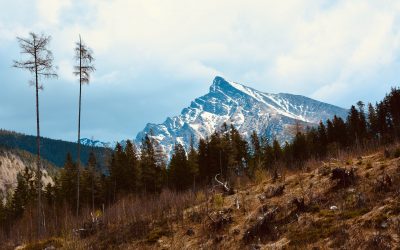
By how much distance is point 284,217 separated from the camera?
39.4ft

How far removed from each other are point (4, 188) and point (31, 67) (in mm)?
178061

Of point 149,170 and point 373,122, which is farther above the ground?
point 373,122

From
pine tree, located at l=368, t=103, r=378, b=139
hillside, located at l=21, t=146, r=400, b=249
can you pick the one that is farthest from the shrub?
pine tree, located at l=368, t=103, r=378, b=139

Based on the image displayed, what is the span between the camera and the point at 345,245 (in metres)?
8.76

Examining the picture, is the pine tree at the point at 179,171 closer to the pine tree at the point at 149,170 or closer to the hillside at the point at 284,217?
the pine tree at the point at 149,170

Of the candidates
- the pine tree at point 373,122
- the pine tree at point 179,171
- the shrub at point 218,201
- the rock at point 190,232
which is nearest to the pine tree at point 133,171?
the pine tree at point 179,171

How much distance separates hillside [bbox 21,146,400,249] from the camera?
376 inches

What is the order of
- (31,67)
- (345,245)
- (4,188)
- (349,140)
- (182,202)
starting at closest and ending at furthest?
(345,245) → (182,202) → (31,67) → (349,140) → (4,188)

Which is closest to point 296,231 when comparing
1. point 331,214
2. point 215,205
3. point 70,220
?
point 331,214

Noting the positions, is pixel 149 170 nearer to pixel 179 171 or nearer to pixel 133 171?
pixel 133 171

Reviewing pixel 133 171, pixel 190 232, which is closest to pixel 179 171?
pixel 133 171

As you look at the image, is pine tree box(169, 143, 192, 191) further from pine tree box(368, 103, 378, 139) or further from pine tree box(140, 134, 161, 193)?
pine tree box(368, 103, 378, 139)

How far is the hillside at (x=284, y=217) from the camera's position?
954 centimetres

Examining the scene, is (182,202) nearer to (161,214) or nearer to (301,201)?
(161,214)
